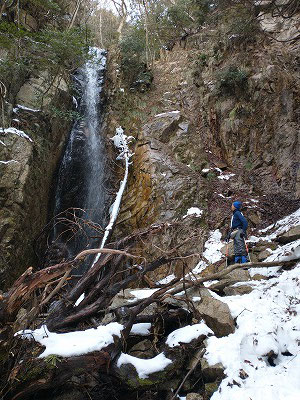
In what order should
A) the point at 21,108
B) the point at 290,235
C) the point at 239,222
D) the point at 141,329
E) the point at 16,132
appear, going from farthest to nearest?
the point at 21,108 < the point at 16,132 < the point at 239,222 < the point at 290,235 < the point at 141,329

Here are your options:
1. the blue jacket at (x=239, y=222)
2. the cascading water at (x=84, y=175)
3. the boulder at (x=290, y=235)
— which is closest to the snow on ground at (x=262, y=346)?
the boulder at (x=290, y=235)

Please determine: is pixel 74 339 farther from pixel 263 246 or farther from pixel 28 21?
pixel 28 21

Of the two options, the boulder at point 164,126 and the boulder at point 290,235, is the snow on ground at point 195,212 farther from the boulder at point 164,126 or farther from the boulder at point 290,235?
the boulder at point 164,126

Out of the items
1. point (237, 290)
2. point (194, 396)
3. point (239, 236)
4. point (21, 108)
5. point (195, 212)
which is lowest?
point (194, 396)

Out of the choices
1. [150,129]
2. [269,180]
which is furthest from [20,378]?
[150,129]

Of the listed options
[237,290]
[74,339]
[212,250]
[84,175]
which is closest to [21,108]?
[84,175]

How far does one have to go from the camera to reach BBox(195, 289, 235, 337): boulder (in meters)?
3.94

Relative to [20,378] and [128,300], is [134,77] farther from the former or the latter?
[20,378]

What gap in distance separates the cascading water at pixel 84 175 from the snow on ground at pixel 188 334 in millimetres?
6961

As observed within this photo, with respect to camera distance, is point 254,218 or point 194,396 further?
point 254,218

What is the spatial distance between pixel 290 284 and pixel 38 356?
360cm

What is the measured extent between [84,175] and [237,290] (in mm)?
9320

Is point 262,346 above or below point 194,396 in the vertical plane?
above

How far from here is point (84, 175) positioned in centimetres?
1283
